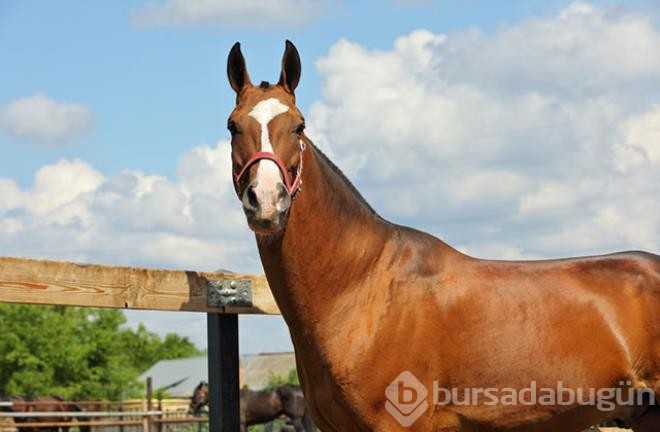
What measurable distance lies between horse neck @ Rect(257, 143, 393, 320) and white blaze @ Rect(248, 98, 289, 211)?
0.31 m

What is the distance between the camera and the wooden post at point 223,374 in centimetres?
574

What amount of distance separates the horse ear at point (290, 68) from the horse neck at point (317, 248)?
34cm

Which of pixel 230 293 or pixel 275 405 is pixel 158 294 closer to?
pixel 230 293

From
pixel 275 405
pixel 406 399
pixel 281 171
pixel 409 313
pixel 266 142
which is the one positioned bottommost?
pixel 406 399

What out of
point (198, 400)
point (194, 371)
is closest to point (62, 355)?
point (194, 371)

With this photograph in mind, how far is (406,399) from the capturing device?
15.4ft

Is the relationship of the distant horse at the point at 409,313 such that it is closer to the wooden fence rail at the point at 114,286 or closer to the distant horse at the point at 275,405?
the wooden fence rail at the point at 114,286

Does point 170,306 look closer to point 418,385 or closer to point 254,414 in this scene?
point 418,385

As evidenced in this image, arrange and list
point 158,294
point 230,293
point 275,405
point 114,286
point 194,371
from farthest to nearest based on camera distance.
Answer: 1. point 194,371
2. point 275,405
3. point 230,293
4. point 158,294
5. point 114,286

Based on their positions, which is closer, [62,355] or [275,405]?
[275,405]

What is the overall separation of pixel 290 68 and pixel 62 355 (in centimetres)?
5510

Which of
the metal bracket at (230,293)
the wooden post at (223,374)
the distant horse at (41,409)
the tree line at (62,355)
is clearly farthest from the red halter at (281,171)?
the tree line at (62,355)

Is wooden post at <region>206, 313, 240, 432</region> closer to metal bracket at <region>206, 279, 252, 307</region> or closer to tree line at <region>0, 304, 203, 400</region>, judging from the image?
metal bracket at <region>206, 279, 252, 307</region>

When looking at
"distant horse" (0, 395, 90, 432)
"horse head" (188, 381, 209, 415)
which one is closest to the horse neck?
"distant horse" (0, 395, 90, 432)
